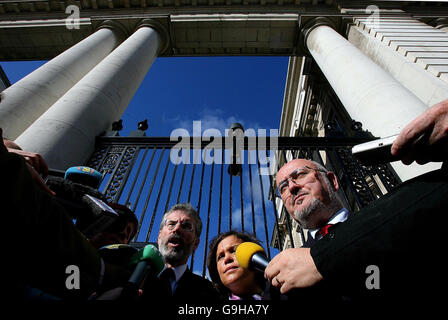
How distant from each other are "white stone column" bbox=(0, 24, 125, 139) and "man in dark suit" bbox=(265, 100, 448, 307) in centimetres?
505

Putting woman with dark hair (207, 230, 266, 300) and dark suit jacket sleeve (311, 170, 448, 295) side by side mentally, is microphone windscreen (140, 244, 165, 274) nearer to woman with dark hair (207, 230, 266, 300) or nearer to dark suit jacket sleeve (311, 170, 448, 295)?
dark suit jacket sleeve (311, 170, 448, 295)

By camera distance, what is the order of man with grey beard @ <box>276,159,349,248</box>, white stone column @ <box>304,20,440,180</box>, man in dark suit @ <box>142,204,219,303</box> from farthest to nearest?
white stone column @ <box>304,20,440,180</box>
man with grey beard @ <box>276,159,349,248</box>
man in dark suit @ <box>142,204,219,303</box>

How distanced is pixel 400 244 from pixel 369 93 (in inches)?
212

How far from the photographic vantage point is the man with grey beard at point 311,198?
216cm

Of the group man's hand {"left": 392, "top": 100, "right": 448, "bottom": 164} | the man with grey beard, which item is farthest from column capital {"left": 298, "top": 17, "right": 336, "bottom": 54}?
man's hand {"left": 392, "top": 100, "right": 448, "bottom": 164}

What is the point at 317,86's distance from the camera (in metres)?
12.4

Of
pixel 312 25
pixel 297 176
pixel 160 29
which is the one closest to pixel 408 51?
pixel 312 25

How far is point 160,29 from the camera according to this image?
9477 millimetres

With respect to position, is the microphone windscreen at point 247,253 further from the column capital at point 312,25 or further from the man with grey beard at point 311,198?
the column capital at point 312,25

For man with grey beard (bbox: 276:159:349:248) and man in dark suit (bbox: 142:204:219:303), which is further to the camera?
man with grey beard (bbox: 276:159:349:248)

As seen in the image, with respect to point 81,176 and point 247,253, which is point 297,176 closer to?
point 247,253

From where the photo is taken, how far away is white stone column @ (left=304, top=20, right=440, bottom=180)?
417 centimetres
